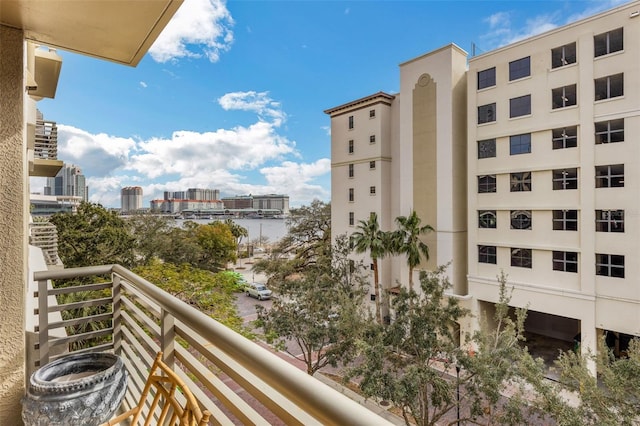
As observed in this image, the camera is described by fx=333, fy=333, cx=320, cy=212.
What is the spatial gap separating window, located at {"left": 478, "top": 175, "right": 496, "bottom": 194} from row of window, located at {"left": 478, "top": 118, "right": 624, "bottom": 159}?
2.66 ft

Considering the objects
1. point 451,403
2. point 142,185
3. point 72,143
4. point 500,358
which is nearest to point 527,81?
point 500,358

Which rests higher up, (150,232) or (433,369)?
(150,232)

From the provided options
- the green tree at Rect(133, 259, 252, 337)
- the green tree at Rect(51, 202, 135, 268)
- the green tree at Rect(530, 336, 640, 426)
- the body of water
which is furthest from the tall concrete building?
the green tree at Rect(51, 202, 135, 268)

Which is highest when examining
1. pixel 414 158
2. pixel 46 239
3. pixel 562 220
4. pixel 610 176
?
pixel 414 158

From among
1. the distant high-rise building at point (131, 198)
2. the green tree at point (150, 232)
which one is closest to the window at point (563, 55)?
the green tree at point (150, 232)

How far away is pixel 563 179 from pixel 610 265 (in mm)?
3035

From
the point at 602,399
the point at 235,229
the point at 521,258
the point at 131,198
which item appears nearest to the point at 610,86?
the point at 521,258

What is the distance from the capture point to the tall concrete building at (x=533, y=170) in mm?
10188

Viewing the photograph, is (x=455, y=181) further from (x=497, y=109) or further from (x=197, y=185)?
(x=197, y=185)

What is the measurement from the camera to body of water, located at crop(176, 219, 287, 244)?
2230 cm

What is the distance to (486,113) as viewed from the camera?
13.1m

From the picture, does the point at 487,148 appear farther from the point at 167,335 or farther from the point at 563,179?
the point at 167,335

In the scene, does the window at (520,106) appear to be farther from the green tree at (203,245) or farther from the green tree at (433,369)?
the green tree at (203,245)

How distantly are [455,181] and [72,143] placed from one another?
48.0 ft
